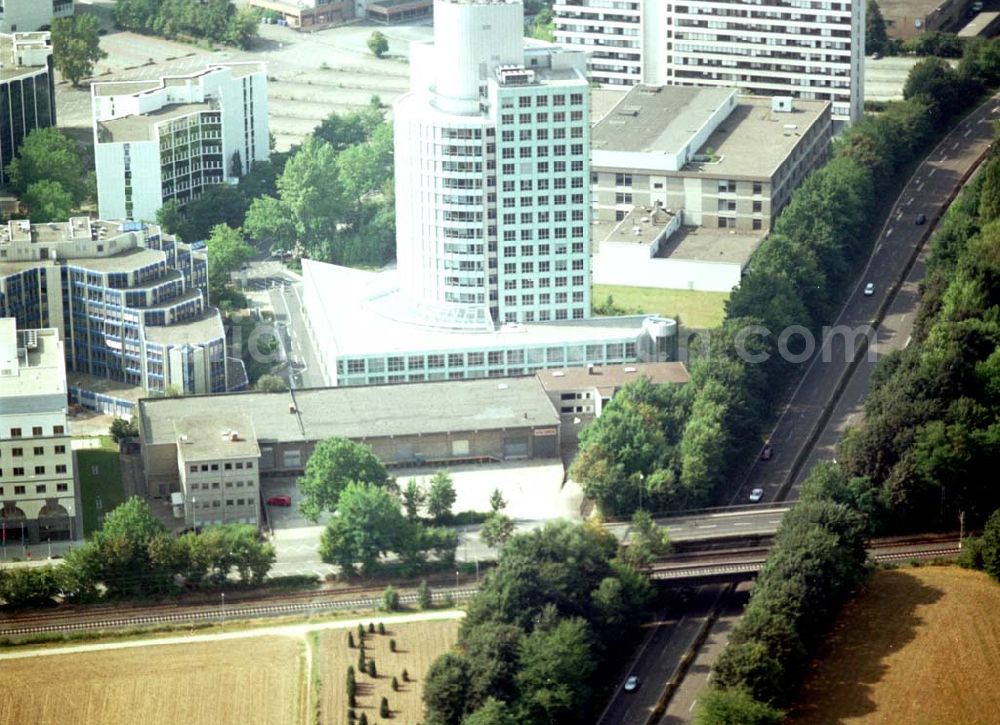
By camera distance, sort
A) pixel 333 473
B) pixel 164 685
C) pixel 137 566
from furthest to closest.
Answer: pixel 333 473, pixel 137 566, pixel 164 685

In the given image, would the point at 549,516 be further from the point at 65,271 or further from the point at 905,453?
the point at 65,271

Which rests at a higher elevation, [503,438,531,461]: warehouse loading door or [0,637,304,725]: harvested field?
[503,438,531,461]: warehouse loading door

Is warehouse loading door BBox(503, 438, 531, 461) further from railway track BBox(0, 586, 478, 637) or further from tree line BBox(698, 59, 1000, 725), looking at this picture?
tree line BBox(698, 59, 1000, 725)

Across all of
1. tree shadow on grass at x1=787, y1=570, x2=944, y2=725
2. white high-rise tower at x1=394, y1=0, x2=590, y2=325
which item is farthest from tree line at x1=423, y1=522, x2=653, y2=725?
white high-rise tower at x1=394, y1=0, x2=590, y2=325

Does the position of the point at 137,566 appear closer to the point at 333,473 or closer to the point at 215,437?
the point at 215,437

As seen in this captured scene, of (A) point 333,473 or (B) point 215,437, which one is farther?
(B) point 215,437

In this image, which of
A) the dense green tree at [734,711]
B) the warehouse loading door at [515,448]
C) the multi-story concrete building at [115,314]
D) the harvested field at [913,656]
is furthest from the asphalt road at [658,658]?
the multi-story concrete building at [115,314]

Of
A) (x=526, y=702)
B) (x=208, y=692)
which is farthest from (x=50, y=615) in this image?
(x=526, y=702)

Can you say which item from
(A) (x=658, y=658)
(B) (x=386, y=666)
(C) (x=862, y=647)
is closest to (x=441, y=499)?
(B) (x=386, y=666)
